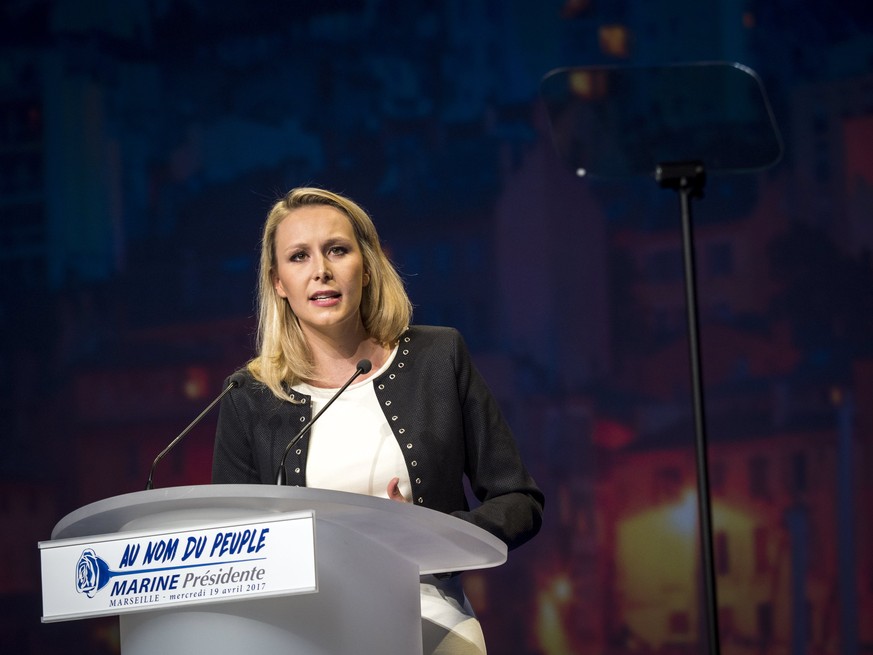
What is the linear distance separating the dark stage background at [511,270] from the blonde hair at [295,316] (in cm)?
151

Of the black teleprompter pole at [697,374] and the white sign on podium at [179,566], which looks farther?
the black teleprompter pole at [697,374]

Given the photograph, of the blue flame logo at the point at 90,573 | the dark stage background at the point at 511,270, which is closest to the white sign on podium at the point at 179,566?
the blue flame logo at the point at 90,573

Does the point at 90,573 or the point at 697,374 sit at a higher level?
the point at 697,374

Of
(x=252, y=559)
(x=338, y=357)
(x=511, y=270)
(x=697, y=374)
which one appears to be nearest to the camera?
(x=252, y=559)

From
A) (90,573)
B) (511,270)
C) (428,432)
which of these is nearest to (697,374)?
(428,432)

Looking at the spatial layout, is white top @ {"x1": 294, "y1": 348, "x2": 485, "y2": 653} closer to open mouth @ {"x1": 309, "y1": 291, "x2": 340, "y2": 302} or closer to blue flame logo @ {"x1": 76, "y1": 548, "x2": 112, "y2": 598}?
open mouth @ {"x1": 309, "y1": 291, "x2": 340, "y2": 302}

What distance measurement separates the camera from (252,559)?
1388 mm

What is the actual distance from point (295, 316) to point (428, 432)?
441 mm

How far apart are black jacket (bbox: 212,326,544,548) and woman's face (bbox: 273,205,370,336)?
0.16 meters

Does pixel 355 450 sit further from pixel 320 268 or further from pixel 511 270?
pixel 511 270

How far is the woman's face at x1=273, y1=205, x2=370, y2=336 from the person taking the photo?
89.8 inches

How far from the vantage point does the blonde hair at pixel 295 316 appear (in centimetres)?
238

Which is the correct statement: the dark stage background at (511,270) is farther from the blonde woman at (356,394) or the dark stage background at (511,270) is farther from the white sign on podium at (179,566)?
the white sign on podium at (179,566)

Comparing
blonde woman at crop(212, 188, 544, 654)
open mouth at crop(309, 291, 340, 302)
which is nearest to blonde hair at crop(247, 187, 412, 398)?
blonde woman at crop(212, 188, 544, 654)
